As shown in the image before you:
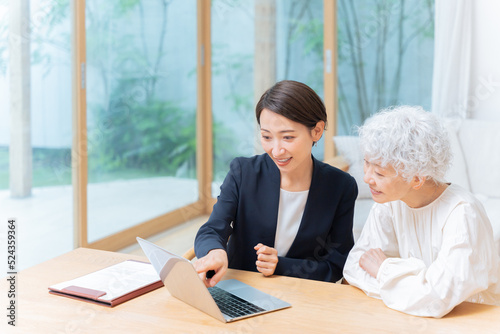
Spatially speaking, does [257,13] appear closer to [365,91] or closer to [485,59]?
[365,91]

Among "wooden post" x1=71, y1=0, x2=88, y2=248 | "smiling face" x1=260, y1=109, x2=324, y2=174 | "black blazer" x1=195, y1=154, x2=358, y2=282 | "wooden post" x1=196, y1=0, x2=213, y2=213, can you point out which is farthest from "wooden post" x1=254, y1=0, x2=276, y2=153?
"smiling face" x1=260, y1=109, x2=324, y2=174

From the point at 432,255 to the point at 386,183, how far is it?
23 cm

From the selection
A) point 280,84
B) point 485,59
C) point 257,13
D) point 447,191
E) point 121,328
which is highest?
point 257,13

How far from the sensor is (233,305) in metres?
1.28

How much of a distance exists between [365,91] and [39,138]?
246 cm

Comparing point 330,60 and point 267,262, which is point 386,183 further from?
point 330,60

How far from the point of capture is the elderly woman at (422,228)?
1.22m

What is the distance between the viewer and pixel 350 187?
1.78m

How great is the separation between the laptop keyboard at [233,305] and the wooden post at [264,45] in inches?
137

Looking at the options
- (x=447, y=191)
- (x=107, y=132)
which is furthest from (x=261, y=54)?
(x=447, y=191)

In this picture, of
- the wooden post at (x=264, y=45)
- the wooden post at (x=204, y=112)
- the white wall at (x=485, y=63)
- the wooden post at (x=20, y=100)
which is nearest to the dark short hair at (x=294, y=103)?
the wooden post at (x=20, y=100)

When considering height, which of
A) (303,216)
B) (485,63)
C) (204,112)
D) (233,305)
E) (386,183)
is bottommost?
(233,305)

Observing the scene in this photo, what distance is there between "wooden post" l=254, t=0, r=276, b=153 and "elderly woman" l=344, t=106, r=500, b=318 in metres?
3.37

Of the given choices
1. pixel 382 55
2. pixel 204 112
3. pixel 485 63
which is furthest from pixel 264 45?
pixel 485 63
